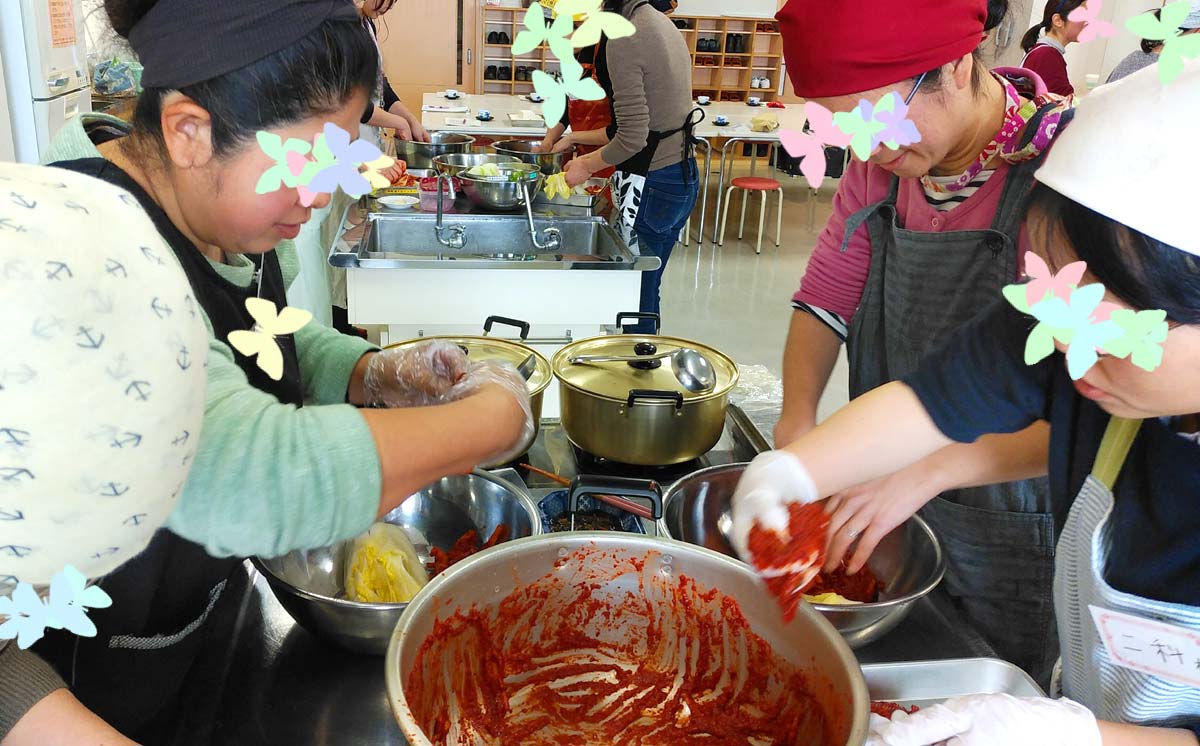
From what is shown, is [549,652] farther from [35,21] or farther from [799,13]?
[35,21]

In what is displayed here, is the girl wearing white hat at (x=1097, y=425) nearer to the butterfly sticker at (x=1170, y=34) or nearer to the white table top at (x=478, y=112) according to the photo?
the butterfly sticker at (x=1170, y=34)

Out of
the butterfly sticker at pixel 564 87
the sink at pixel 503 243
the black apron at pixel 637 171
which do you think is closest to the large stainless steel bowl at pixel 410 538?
the butterfly sticker at pixel 564 87

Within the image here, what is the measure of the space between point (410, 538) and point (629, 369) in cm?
50

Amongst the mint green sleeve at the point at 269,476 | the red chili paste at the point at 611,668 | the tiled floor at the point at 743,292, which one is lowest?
the tiled floor at the point at 743,292

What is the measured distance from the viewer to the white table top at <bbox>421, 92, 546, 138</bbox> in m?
5.09

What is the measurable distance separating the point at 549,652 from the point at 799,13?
34.1 inches

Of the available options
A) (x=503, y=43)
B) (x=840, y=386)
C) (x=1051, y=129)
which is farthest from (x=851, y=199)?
(x=503, y=43)

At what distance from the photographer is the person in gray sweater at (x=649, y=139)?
290 cm

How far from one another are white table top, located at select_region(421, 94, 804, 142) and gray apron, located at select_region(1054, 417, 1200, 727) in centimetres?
396

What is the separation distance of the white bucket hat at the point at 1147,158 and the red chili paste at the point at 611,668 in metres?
0.57

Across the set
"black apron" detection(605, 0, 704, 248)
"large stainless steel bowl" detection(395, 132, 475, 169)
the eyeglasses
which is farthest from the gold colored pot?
"large stainless steel bowl" detection(395, 132, 475, 169)

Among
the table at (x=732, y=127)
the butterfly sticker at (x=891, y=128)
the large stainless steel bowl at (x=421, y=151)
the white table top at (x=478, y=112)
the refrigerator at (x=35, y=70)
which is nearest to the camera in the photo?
the butterfly sticker at (x=891, y=128)

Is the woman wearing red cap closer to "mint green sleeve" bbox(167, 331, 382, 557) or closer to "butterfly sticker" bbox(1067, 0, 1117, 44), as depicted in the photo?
"butterfly sticker" bbox(1067, 0, 1117, 44)

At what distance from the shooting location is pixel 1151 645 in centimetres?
79
